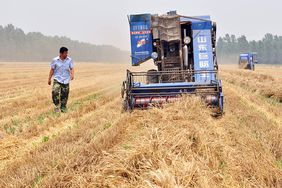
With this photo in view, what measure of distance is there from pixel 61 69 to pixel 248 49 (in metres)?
118

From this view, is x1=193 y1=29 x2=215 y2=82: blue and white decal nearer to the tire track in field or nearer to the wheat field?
the wheat field

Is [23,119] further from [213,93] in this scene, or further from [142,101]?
[213,93]

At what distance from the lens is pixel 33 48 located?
336 ft

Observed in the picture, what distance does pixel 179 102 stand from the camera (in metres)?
7.45

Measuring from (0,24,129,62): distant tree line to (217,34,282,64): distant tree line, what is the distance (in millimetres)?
36160

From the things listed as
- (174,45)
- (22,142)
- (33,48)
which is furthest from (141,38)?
(33,48)

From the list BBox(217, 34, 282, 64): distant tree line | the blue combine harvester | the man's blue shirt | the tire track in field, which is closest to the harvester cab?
the blue combine harvester

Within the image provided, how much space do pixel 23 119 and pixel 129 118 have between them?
273 cm

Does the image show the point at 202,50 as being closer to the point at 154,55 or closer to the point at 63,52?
the point at 154,55

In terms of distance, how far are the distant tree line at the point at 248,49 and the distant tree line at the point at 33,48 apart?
36.2m

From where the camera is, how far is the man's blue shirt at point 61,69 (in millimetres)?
9352

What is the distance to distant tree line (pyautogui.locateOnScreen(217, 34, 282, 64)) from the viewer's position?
11212 centimetres

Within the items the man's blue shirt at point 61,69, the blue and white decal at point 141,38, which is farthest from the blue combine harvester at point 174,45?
the man's blue shirt at point 61,69

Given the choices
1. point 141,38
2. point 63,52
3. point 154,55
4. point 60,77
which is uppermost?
point 141,38
